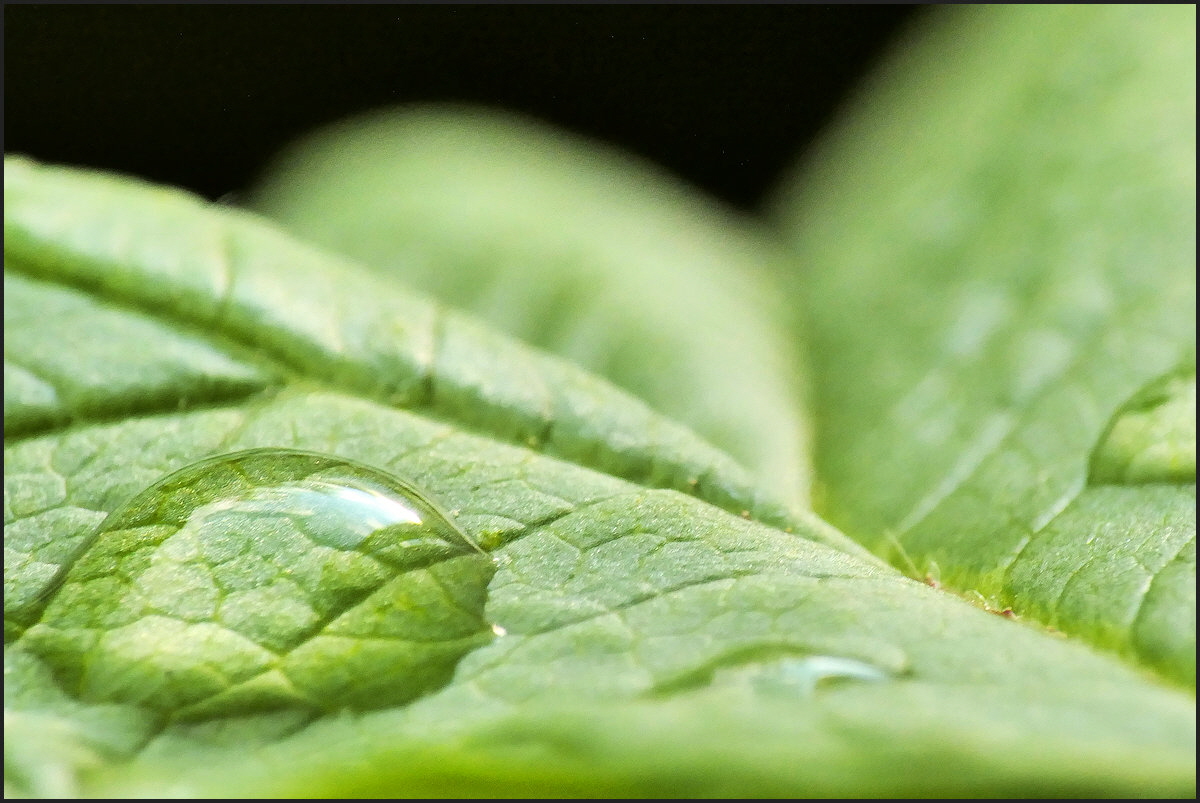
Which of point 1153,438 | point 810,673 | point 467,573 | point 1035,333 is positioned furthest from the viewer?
point 1035,333

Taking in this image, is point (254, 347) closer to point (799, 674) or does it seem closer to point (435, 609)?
point (435, 609)

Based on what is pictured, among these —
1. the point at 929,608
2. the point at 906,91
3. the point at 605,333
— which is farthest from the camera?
the point at 906,91

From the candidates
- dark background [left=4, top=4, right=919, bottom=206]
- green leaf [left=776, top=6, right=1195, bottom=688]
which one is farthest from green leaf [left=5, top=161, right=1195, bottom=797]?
dark background [left=4, top=4, right=919, bottom=206]

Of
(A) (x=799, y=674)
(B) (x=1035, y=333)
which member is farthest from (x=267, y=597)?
(B) (x=1035, y=333)

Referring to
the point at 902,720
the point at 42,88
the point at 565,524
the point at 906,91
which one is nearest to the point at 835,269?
the point at 906,91

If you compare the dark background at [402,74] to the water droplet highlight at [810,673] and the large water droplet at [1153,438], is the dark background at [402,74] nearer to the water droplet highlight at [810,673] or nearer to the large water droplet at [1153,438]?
the large water droplet at [1153,438]

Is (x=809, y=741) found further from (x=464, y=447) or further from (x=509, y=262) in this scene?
(x=509, y=262)

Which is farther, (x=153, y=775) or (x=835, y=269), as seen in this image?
(x=835, y=269)

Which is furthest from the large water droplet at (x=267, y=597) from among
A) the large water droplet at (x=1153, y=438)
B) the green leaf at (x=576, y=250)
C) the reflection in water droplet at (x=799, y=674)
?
the large water droplet at (x=1153, y=438)
